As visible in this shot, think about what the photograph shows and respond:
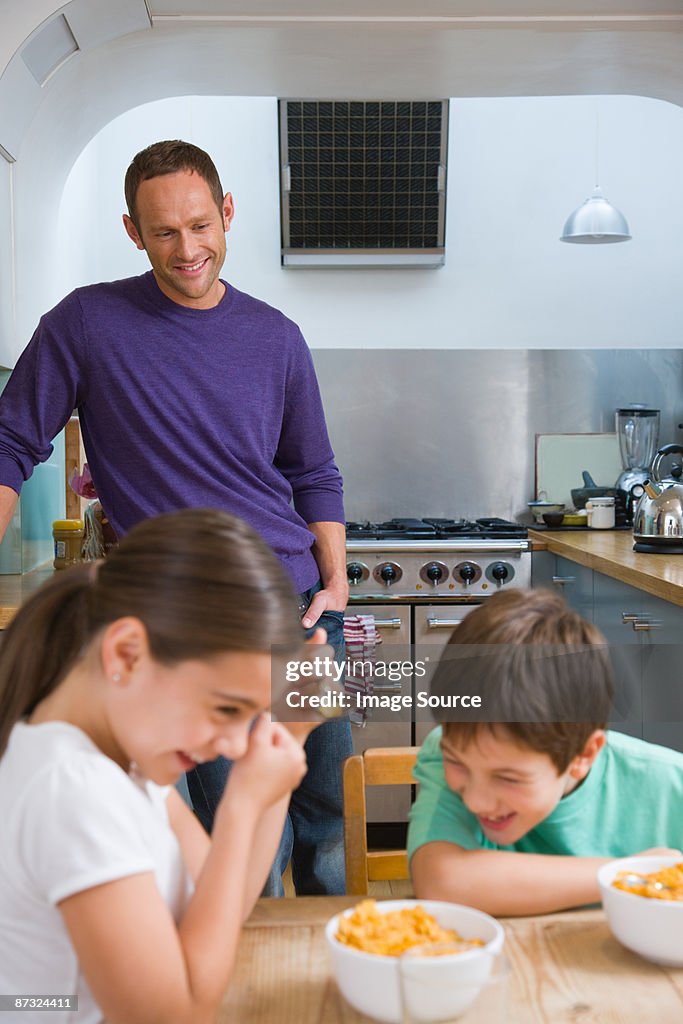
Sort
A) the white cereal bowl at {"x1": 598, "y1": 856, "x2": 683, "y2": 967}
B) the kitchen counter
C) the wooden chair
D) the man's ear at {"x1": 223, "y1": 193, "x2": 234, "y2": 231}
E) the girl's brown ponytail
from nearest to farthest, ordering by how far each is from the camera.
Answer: the girl's brown ponytail < the white cereal bowl at {"x1": 598, "y1": 856, "x2": 683, "y2": 967} < the wooden chair < the man's ear at {"x1": 223, "y1": 193, "x2": 234, "y2": 231} < the kitchen counter

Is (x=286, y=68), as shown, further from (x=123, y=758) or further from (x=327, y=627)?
(x=123, y=758)

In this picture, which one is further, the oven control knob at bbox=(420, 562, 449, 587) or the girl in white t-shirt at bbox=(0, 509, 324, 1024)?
the oven control knob at bbox=(420, 562, 449, 587)

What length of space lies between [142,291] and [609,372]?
2.75 metres

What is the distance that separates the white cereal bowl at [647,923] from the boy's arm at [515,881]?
0.09 m

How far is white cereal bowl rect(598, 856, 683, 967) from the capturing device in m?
0.88

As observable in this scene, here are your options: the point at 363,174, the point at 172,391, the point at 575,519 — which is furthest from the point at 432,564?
the point at 172,391

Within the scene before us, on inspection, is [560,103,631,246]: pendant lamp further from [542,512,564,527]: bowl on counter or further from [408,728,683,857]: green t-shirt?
[408,728,683,857]: green t-shirt

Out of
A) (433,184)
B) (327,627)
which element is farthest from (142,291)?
(433,184)

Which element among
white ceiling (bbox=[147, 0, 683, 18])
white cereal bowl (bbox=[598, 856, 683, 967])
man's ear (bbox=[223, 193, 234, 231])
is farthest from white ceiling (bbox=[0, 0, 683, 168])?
white cereal bowl (bbox=[598, 856, 683, 967])

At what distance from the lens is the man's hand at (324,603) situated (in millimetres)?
1933

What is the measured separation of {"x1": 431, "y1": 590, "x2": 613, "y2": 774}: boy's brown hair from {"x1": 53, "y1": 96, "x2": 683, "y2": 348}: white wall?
3.38 metres

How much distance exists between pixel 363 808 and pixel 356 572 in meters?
2.12

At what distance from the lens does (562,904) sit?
1031 millimetres

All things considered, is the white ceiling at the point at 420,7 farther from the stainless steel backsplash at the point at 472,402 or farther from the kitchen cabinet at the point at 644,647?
the stainless steel backsplash at the point at 472,402
